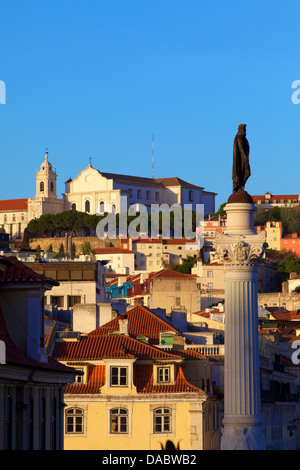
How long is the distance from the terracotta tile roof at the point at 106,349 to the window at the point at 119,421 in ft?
4.95

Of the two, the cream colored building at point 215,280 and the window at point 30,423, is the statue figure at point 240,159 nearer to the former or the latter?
the window at point 30,423

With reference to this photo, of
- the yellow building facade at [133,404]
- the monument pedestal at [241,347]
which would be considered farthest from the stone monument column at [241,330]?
the yellow building facade at [133,404]

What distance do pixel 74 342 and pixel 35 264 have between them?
42142 mm

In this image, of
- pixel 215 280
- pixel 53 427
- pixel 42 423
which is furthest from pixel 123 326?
pixel 215 280

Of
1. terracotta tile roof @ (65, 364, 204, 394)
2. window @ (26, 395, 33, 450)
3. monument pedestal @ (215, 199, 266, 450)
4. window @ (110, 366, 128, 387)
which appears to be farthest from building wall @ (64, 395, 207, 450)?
window @ (26, 395, 33, 450)

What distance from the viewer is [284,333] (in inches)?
3639

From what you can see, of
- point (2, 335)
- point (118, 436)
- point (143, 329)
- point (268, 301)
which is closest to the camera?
point (2, 335)

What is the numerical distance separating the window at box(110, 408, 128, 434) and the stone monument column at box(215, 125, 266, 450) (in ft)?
54.3

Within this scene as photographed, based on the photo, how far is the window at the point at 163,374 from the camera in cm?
4462
